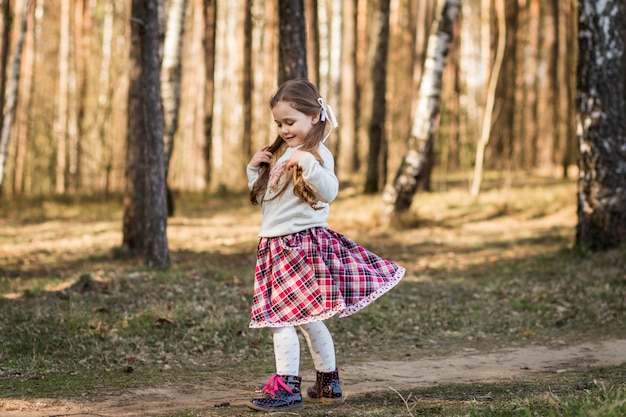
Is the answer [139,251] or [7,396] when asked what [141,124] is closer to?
[139,251]

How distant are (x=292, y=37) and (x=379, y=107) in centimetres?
757

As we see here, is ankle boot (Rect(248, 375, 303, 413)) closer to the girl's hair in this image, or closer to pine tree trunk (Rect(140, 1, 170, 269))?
the girl's hair

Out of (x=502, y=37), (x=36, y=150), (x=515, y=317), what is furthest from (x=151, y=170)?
(x=36, y=150)

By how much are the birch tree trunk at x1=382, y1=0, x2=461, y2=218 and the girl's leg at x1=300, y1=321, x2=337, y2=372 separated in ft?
32.8

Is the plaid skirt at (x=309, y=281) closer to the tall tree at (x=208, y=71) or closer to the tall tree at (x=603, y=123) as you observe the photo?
the tall tree at (x=603, y=123)

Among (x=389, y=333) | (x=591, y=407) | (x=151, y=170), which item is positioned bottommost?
(x=389, y=333)

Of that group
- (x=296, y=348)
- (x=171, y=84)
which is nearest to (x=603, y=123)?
(x=296, y=348)

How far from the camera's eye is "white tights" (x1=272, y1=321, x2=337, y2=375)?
15.3 ft

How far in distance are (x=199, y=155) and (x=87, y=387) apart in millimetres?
16897

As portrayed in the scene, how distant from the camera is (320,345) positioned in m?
4.82

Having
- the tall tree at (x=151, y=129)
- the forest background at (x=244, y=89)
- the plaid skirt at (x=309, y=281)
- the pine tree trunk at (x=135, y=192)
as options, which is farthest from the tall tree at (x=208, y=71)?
the plaid skirt at (x=309, y=281)

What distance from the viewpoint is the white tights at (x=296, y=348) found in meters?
4.65

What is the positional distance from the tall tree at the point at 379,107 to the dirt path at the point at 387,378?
11656mm

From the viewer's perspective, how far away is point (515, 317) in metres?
8.40
